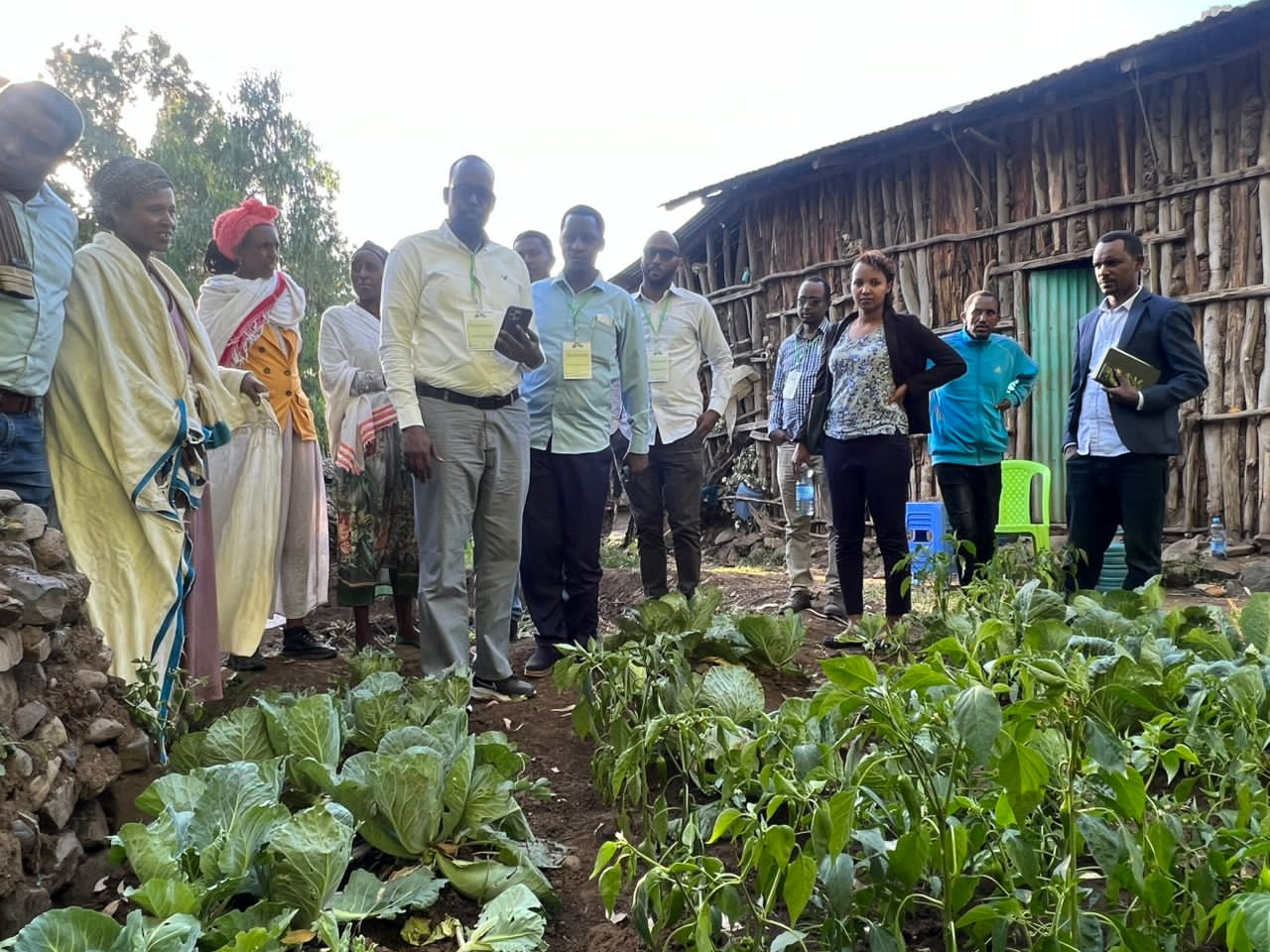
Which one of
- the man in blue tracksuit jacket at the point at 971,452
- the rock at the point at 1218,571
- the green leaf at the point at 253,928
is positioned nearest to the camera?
the green leaf at the point at 253,928

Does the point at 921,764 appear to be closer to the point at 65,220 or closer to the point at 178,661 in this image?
the point at 178,661

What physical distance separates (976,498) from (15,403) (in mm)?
3984

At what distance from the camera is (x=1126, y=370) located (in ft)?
12.3

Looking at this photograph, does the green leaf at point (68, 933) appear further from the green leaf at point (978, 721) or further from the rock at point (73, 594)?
the green leaf at point (978, 721)

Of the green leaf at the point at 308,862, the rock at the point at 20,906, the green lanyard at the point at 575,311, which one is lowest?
the rock at the point at 20,906

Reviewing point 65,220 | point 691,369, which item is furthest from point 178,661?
point 691,369

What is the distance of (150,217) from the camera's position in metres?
2.84

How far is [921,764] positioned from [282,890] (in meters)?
1.07

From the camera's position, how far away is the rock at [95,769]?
1.96 meters

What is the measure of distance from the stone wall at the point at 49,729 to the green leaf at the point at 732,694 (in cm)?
135

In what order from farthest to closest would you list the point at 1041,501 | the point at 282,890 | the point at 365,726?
the point at 1041,501
the point at 365,726
the point at 282,890

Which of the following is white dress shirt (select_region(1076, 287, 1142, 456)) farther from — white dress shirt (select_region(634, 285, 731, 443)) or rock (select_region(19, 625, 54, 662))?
rock (select_region(19, 625, 54, 662))

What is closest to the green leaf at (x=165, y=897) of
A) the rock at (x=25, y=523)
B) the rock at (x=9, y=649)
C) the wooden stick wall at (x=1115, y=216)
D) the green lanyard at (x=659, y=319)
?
the rock at (x=9, y=649)

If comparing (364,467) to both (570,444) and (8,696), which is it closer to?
(570,444)
